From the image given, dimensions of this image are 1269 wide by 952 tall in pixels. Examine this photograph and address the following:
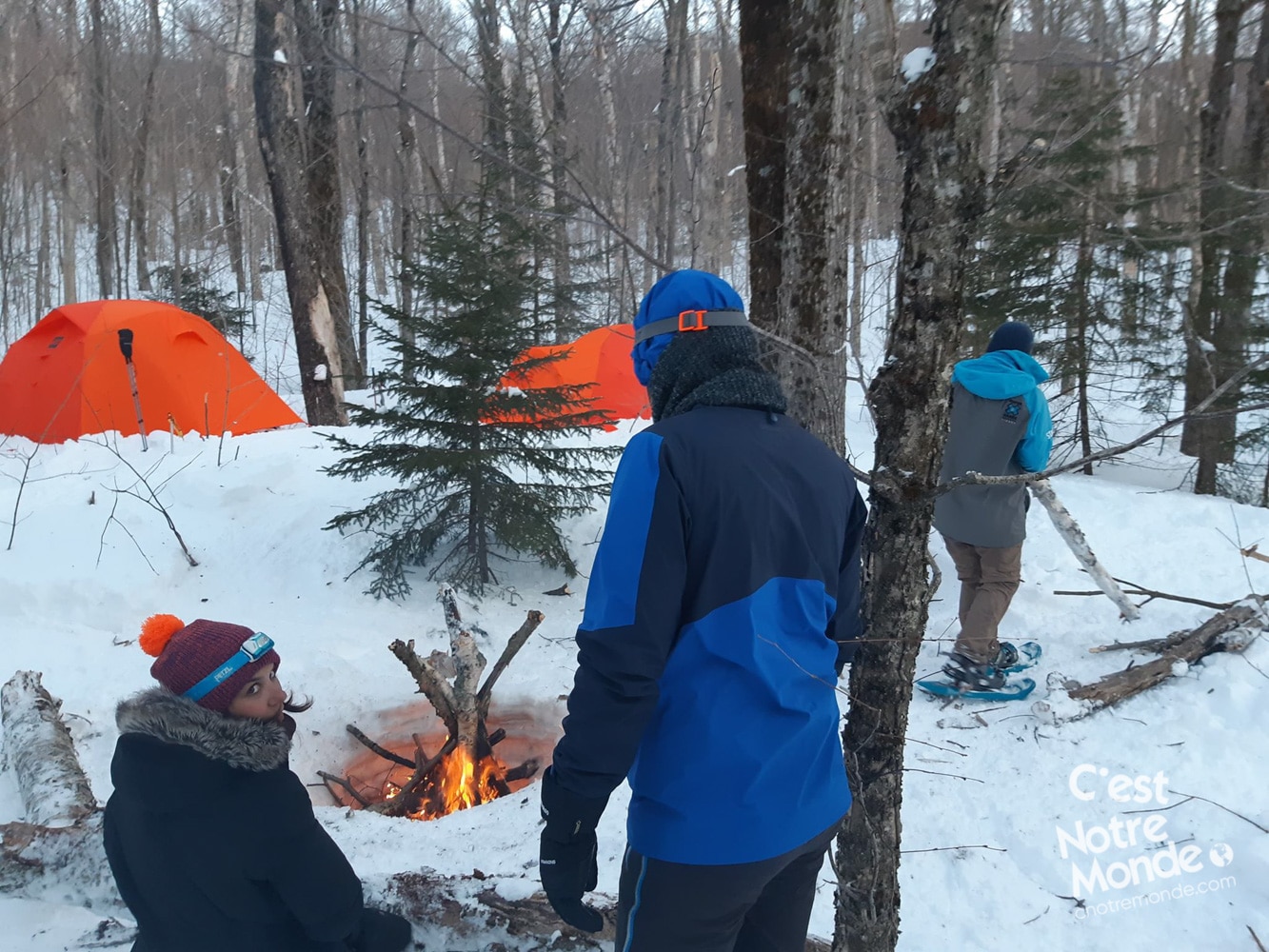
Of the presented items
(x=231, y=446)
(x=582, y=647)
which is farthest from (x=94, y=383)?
(x=582, y=647)

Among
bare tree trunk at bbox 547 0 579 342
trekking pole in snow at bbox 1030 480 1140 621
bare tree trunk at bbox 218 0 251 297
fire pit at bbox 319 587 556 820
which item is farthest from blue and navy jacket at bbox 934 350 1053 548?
bare tree trunk at bbox 218 0 251 297

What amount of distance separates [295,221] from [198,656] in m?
8.16

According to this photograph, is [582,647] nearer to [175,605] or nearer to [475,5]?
[175,605]

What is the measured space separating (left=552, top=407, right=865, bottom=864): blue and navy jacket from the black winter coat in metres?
0.96

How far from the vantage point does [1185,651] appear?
15.0 ft

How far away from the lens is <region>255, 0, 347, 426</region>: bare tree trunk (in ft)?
29.2

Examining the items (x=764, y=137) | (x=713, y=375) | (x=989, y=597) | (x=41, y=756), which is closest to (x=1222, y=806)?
(x=989, y=597)

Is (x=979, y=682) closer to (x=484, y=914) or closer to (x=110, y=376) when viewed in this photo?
(x=484, y=914)

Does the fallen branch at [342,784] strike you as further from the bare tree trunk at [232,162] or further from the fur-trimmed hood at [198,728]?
the bare tree trunk at [232,162]

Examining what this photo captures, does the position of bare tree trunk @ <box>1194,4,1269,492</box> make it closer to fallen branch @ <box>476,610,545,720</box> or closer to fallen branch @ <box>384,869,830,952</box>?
fallen branch @ <box>476,610,545,720</box>

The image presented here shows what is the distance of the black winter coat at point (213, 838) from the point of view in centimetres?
208

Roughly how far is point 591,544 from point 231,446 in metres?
3.68

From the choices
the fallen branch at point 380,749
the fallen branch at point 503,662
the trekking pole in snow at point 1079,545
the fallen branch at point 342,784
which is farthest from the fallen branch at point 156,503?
the trekking pole in snow at point 1079,545

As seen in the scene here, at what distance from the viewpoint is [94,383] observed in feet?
30.0
